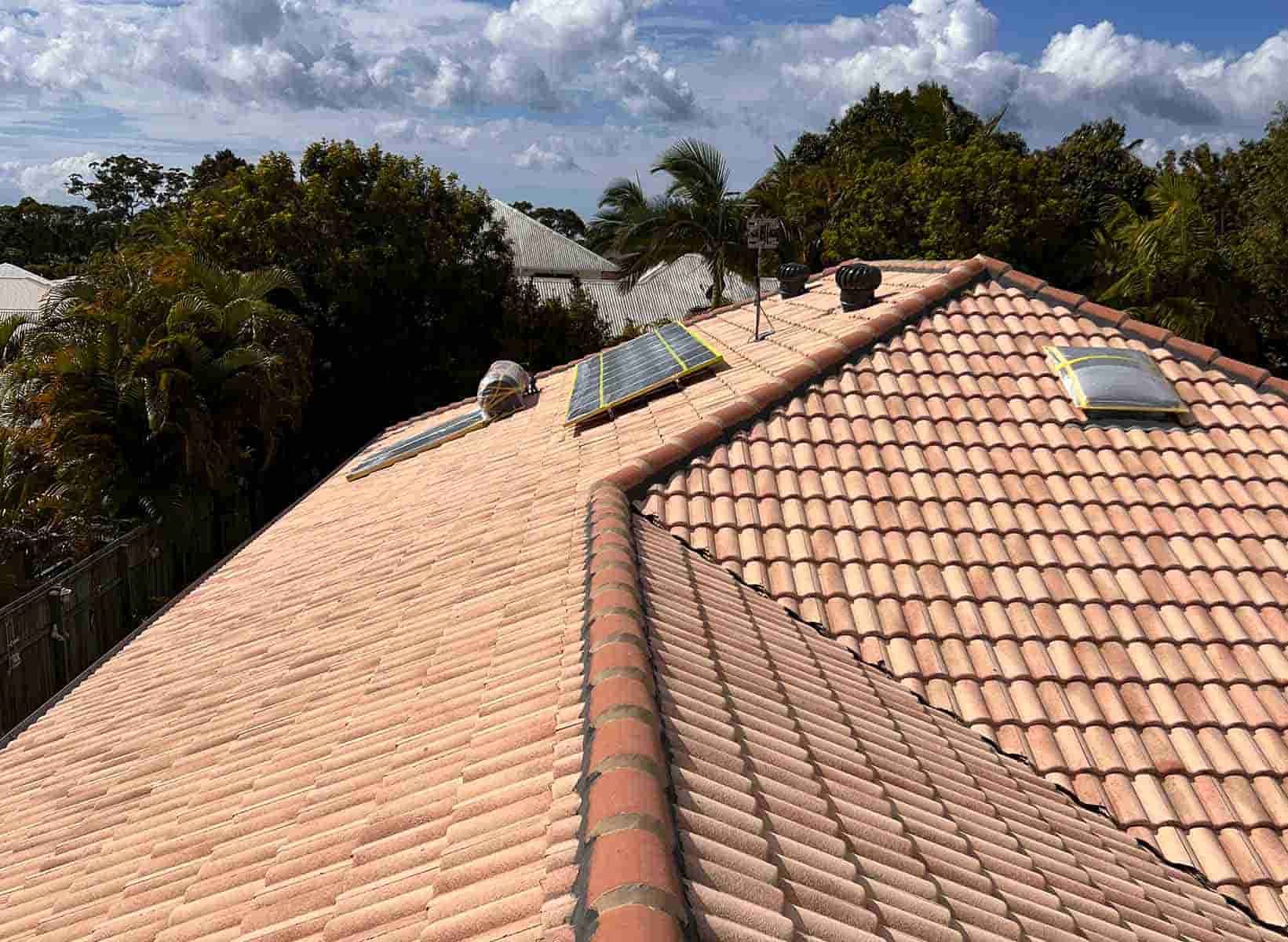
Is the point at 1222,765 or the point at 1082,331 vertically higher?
the point at 1082,331

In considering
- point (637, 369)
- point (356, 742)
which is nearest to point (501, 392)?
point (637, 369)

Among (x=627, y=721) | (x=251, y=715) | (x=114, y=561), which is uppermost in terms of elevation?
(x=627, y=721)

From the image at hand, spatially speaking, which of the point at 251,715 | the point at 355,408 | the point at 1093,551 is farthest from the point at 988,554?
the point at 355,408

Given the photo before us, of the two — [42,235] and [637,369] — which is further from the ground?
[637,369]

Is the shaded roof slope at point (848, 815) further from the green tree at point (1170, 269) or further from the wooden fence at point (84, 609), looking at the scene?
the green tree at point (1170, 269)

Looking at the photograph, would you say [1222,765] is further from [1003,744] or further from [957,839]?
[957,839]

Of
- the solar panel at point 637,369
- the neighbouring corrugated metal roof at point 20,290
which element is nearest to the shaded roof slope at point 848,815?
the solar panel at point 637,369

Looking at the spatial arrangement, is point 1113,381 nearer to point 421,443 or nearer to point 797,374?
point 797,374
